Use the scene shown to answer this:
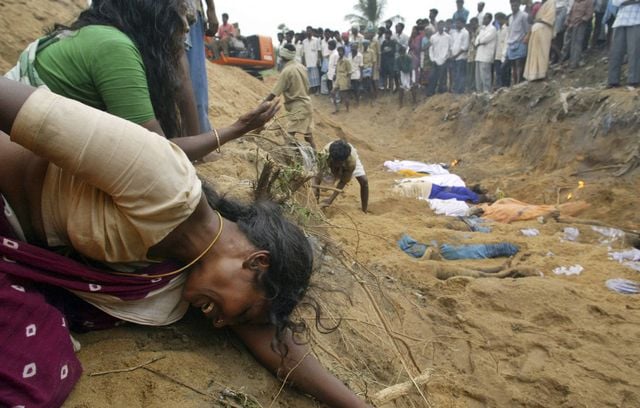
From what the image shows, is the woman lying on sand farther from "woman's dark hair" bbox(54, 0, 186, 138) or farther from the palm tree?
the palm tree

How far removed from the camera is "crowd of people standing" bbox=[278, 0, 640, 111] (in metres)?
8.24

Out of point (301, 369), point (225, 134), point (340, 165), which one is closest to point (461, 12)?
point (340, 165)

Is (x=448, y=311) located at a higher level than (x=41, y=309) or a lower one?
lower

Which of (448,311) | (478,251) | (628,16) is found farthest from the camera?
(628,16)

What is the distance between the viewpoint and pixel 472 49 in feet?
37.4

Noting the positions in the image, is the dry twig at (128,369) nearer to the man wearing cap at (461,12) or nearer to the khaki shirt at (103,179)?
the khaki shirt at (103,179)

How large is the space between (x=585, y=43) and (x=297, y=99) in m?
6.06

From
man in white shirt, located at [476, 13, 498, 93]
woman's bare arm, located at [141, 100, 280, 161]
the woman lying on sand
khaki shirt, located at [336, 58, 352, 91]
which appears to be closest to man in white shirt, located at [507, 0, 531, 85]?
man in white shirt, located at [476, 13, 498, 93]

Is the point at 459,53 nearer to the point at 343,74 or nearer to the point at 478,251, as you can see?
the point at 343,74

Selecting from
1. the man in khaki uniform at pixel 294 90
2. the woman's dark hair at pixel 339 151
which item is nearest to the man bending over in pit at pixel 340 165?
the woman's dark hair at pixel 339 151

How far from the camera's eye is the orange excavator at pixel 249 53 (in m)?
12.5

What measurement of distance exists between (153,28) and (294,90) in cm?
477

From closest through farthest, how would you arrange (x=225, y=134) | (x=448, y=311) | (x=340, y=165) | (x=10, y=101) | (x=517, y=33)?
1. (x=10, y=101)
2. (x=225, y=134)
3. (x=448, y=311)
4. (x=340, y=165)
5. (x=517, y=33)

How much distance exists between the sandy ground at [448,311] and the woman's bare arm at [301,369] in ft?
0.26
